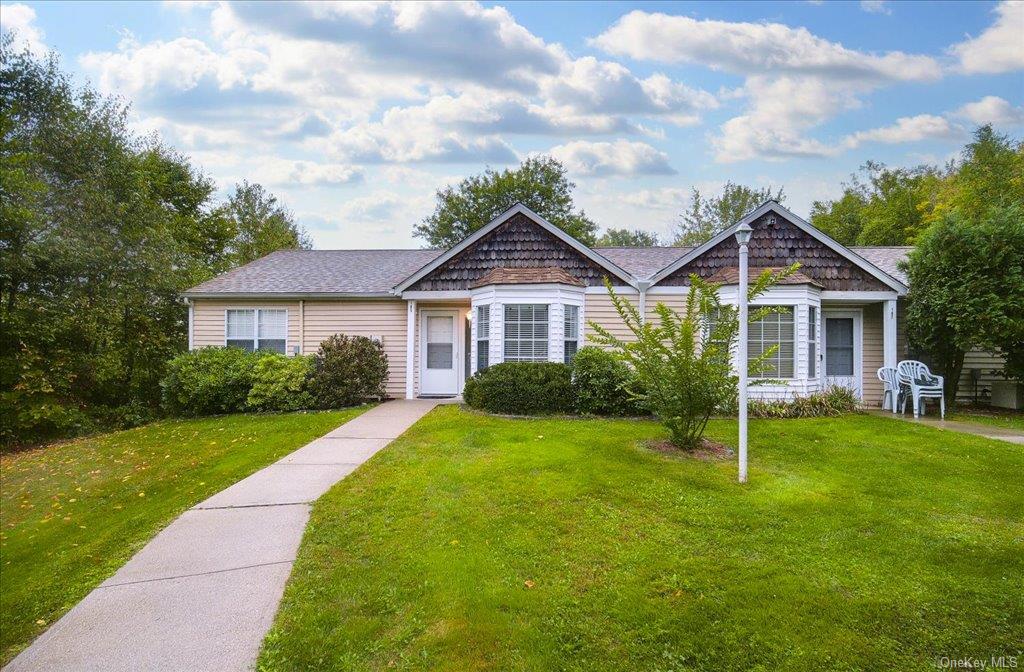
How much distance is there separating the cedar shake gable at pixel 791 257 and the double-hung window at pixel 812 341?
65 cm

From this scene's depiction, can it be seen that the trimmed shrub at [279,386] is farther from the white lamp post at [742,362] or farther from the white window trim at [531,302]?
the white lamp post at [742,362]

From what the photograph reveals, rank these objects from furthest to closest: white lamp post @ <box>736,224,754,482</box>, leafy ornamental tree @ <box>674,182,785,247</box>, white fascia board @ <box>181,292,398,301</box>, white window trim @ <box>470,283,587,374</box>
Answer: leafy ornamental tree @ <box>674,182,785,247</box>, white fascia board @ <box>181,292,398,301</box>, white window trim @ <box>470,283,587,374</box>, white lamp post @ <box>736,224,754,482</box>

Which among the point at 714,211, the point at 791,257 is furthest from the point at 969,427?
the point at 714,211

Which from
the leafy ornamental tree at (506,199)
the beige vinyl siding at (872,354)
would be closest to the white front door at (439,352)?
the beige vinyl siding at (872,354)

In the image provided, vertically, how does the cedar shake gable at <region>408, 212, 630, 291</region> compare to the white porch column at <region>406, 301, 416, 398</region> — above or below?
above

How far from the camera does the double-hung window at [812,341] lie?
10723 millimetres

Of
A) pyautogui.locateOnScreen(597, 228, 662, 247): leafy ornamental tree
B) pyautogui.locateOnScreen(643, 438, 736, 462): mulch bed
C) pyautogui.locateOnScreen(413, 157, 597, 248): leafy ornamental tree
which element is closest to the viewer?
pyautogui.locateOnScreen(643, 438, 736, 462): mulch bed

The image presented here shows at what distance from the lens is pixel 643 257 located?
579 inches

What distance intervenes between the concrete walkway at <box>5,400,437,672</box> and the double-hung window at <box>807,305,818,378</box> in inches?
386

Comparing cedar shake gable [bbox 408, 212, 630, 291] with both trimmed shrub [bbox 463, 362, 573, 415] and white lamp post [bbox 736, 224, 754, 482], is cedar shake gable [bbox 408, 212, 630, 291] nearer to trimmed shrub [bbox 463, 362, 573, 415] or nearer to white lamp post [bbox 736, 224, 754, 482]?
trimmed shrub [bbox 463, 362, 573, 415]

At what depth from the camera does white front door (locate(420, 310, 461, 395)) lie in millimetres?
12734

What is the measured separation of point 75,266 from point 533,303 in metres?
11.4

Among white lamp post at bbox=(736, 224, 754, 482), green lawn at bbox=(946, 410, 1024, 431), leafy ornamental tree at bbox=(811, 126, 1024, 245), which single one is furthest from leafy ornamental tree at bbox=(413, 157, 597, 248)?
white lamp post at bbox=(736, 224, 754, 482)

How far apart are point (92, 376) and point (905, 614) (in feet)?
51.5
